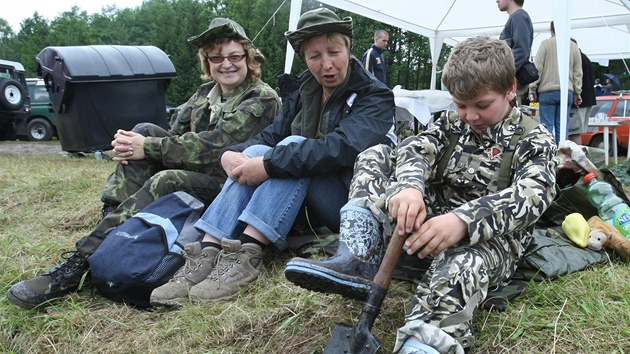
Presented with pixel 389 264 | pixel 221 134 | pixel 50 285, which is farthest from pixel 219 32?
pixel 389 264

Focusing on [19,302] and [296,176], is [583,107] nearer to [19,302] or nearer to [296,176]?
[296,176]

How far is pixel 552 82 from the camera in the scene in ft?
19.5

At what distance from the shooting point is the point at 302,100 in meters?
→ 2.62

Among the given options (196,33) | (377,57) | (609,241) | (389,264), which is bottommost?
(609,241)

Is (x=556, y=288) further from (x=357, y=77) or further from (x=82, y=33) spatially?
(x=82, y=33)

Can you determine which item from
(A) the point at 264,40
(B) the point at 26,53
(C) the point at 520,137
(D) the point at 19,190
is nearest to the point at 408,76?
(A) the point at 264,40

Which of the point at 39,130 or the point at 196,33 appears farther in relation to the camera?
the point at 196,33

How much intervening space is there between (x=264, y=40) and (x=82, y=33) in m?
28.7

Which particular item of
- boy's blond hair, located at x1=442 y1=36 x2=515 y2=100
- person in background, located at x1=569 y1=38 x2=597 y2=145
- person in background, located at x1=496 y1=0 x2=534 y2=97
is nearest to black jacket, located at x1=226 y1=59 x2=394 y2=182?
boy's blond hair, located at x1=442 y1=36 x2=515 y2=100

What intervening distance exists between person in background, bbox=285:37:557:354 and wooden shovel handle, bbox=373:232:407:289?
0.04 meters

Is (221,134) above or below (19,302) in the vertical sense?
above

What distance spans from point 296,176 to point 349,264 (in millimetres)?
632

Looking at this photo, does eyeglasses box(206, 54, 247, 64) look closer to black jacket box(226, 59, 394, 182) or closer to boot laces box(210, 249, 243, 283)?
black jacket box(226, 59, 394, 182)

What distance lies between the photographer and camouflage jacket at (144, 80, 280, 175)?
9.25ft
